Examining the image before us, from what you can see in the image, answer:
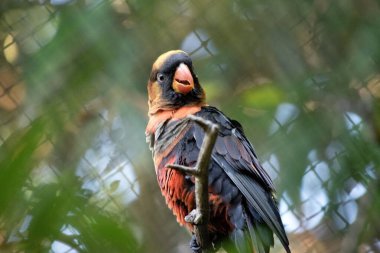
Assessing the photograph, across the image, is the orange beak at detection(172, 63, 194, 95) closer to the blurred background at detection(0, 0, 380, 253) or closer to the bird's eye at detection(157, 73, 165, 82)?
the bird's eye at detection(157, 73, 165, 82)

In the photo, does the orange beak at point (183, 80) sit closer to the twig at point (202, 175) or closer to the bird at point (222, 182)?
the bird at point (222, 182)

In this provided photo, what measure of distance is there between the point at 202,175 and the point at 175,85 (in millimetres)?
869

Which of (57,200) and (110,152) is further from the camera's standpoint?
(110,152)

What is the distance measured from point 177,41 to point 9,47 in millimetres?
740

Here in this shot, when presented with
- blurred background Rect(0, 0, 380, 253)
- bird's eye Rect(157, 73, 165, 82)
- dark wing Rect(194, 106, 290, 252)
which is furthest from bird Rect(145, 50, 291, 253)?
blurred background Rect(0, 0, 380, 253)

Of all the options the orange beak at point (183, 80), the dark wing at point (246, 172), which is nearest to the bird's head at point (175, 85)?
the orange beak at point (183, 80)

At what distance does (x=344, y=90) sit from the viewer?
2924 millimetres

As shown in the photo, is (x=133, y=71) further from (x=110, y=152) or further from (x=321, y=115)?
(x=321, y=115)

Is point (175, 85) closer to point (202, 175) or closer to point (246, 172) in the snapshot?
point (246, 172)

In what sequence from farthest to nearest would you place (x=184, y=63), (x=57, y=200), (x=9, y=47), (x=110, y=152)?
(x=9, y=47) → (x=110, y=152) → (x=184, y=63) → (x=57, y=200)

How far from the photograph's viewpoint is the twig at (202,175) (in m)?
1.06

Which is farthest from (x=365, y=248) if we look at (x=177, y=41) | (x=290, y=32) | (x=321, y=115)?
(x=177, y=41)

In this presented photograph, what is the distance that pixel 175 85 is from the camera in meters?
2.03

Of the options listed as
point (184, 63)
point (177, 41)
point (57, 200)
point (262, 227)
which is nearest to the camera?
point (57, 200)
